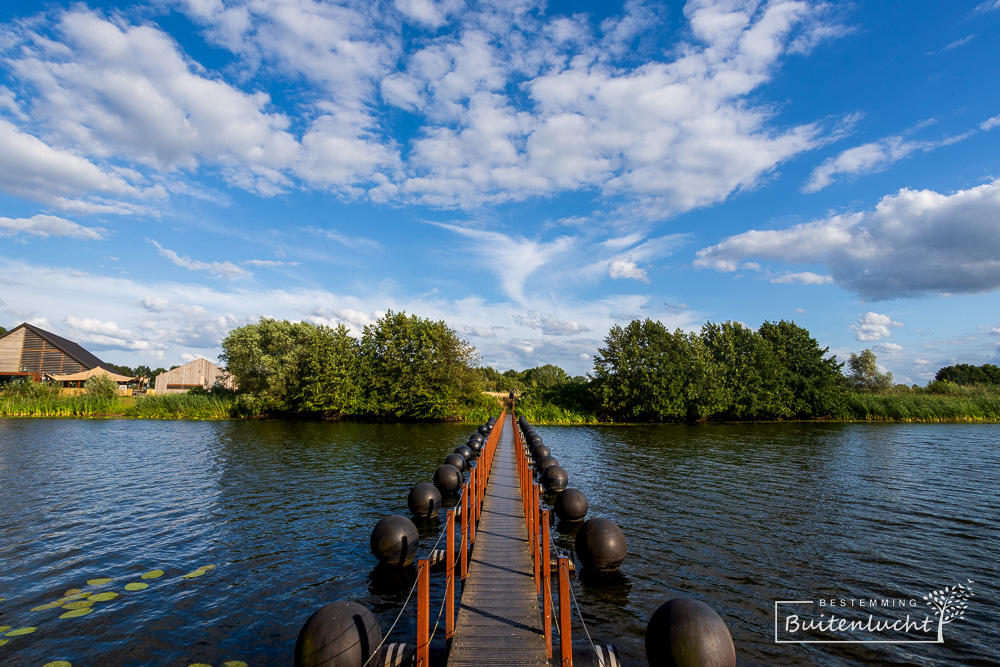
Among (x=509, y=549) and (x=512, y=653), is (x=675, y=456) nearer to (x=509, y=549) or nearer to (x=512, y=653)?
(x=509, y=549)

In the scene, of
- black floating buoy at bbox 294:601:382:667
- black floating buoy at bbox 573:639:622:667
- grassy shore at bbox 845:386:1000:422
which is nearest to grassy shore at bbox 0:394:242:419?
black floating buoy at bbox 294:601:382:667

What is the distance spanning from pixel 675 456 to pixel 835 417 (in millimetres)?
38365

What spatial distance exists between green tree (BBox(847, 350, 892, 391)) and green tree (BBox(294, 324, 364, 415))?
8082 centimetres

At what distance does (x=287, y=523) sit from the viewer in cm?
1324

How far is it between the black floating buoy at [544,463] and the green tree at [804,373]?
4353 cm

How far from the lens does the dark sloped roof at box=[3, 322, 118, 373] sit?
64.9 m

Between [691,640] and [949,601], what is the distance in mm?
7237

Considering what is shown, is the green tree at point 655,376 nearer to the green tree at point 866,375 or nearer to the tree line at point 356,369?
the tree line at point 356,369

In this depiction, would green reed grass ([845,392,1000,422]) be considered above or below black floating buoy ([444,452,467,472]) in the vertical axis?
above

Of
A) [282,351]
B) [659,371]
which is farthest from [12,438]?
[659,371]

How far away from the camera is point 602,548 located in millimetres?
9359

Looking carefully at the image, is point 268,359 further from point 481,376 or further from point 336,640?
point 336,640

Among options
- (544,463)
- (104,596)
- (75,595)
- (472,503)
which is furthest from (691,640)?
(544,463)

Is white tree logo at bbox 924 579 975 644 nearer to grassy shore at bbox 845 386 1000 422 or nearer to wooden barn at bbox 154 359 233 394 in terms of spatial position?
grassy shore at bbox 845 386 1000 422
